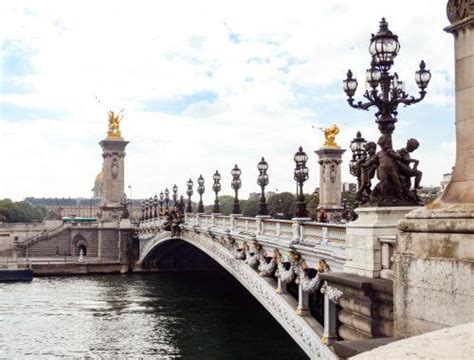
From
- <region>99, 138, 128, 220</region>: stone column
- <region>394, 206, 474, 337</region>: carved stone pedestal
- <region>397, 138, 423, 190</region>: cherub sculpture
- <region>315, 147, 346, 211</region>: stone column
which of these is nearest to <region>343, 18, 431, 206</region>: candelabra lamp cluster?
<region>397, 138, 423, 190</region>: cherub sculpture

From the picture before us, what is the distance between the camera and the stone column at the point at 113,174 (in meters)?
86.5

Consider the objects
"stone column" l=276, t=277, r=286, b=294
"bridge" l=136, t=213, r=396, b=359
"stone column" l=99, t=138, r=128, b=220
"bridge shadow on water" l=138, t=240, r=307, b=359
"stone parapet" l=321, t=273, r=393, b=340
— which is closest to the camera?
"stone parapet" l=321, t=273, r=393, b=340

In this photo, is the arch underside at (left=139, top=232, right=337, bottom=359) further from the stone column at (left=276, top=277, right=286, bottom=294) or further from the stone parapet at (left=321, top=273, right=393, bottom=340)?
the stone parapet at (left=321, top=273, right=393, bottom=340)

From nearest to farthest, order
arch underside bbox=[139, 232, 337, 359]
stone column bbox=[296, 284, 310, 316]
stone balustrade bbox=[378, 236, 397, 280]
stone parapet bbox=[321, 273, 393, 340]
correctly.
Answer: stone parapet bbox=[321, 273, 393, 340], stone balustrade bbox=[378, 236, 397, 280], arch underside bbox=[139, 232, 337, 359], stone column bbox=[296, 284, 310, 316]

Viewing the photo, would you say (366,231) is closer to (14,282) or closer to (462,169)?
(462,169)

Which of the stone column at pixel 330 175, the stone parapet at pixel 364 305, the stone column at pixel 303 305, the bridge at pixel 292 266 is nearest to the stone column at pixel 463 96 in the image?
the stone parapet at pixel 364 305

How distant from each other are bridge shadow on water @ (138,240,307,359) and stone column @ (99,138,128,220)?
765 inches

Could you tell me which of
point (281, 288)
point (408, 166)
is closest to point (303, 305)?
point (281, 288)

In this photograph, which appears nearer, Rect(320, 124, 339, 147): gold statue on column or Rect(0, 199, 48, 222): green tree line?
Rect(320, 124, 339, 147): gold statue on column

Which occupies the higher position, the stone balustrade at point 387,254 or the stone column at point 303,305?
the stone balustrade at point 387,254

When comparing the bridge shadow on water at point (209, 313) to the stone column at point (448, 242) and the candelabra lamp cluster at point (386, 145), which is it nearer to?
the candelabra lamp cluster at point (386, 145)

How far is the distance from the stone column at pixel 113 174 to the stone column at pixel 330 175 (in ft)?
88.9

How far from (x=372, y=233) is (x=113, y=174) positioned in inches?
3077

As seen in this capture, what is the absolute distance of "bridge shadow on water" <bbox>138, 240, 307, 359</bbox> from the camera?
2914 cm
